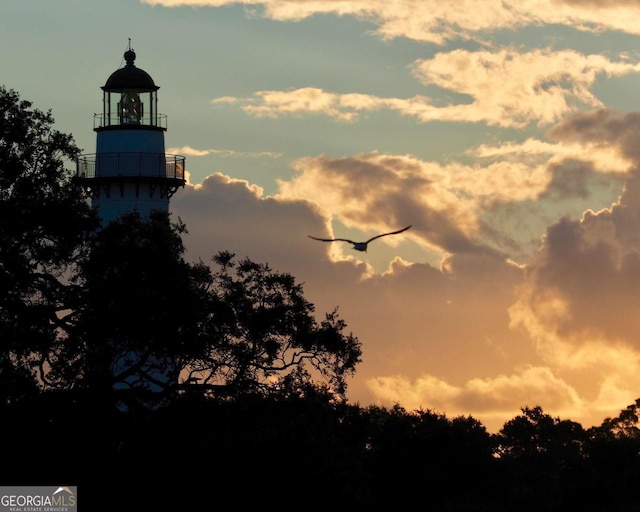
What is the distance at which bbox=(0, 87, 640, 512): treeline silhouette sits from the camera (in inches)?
2366

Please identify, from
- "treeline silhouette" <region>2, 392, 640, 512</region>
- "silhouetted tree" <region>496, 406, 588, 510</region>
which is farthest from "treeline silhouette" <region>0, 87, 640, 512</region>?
"silhouetted tree" <region>496, 406, 588, 510</region>

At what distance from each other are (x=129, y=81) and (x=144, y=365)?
28.7m

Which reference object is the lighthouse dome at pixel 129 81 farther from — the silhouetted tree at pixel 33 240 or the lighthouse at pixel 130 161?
the silhouetted tree at pixel 33 240

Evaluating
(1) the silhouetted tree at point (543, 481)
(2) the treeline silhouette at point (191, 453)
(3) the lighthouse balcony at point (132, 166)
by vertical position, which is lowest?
(2) the treeline silhouette at point (191, 453)

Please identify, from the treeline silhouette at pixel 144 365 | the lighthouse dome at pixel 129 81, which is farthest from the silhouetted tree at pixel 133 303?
the lighthouse dome at pixel 129 81

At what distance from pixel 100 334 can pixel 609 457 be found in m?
47.0

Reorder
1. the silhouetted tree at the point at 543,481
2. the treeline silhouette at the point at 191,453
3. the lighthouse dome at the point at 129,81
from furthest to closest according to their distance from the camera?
the lighthouse dome at the point at 129,81, the silhouetted tree at the point at 543,481, the treeline silhouette at the point at 191,453

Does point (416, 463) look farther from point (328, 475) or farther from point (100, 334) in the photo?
point (100, 334)

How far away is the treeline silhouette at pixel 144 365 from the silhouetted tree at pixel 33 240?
54mm

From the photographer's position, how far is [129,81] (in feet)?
288

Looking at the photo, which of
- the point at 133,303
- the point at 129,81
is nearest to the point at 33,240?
the point at 133,303

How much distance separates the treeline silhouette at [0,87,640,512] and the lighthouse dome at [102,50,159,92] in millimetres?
22878

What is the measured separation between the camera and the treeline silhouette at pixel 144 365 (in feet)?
197

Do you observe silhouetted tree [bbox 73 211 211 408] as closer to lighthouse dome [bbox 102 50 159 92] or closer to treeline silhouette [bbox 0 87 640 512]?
treeline silhouette [bbox 0 87 640 512]
